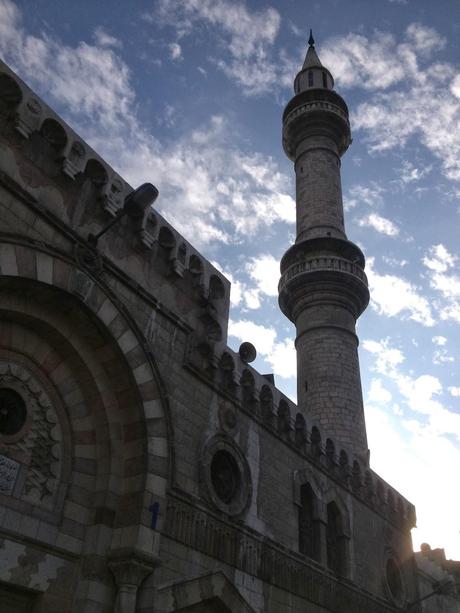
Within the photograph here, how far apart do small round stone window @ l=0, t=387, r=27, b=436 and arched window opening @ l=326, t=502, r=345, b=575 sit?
831 cm

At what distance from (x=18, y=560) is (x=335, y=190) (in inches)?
769

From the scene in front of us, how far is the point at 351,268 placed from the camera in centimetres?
2127

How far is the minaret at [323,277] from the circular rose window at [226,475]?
244 inches

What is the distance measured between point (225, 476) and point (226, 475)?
0.04m

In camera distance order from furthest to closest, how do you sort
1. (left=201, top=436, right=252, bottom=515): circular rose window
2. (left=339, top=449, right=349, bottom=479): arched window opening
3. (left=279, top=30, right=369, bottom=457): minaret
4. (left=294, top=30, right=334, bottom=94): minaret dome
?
(left=294, top=30, right=334, bottom=94): minaret dome
(left=279, top=30, right=369, bottom=457): minaret
(left=339, top=449, right=349, bottom=479): arched window opening
(left=201, top=436, right=252, bottom=515): circular rose window

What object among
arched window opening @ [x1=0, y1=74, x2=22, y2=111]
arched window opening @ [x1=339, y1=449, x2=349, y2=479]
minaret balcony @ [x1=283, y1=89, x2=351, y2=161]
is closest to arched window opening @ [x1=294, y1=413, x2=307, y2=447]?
arched window opening @ [x1=339, y1=449, x2=349, y2=479]

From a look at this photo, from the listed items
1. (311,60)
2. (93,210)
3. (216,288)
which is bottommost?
(93,210)

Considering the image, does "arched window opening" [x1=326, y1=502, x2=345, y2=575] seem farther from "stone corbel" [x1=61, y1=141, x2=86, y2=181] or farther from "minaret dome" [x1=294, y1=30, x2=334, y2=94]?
"minaret dome" [x1=294, y1=30, x2=334, y2=94]

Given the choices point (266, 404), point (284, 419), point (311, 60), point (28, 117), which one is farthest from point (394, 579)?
point (311, 60)

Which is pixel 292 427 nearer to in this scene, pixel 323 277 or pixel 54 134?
pixel 54 134

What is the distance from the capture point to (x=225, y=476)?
11.1 m

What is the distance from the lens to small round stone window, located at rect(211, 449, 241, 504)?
10.8m

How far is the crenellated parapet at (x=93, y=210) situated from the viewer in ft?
28.5

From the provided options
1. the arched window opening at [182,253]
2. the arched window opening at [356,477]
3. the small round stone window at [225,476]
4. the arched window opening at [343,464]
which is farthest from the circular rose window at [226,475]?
the arched window opening at [356,477]
